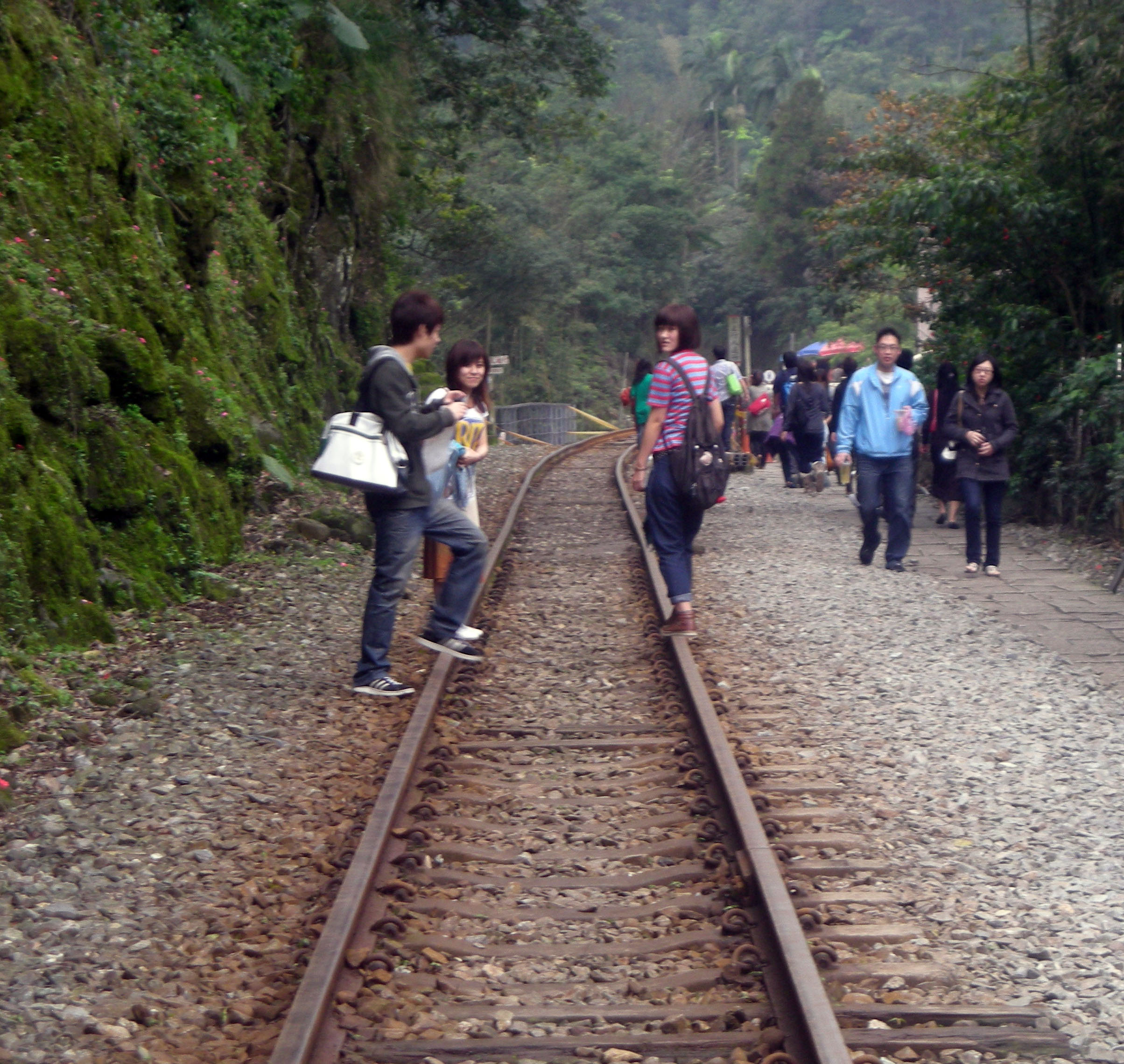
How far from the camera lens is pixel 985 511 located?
35.1ft

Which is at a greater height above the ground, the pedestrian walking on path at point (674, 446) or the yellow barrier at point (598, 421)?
the yellow barrier at point (598, 421)

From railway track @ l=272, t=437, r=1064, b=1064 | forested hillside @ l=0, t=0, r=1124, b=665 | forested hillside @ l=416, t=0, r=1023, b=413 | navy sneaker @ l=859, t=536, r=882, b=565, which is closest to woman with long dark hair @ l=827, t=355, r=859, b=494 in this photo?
navy sneaker @ l=859, t=536, r=882, b=565

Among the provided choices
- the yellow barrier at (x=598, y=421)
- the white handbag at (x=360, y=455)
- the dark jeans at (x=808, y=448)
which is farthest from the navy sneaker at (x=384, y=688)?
the yellow barrier at (x=598, y=421)

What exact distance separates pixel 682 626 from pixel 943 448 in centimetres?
543

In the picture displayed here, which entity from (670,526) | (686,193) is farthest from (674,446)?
(686,193)

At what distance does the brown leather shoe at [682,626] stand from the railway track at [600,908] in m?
0.96

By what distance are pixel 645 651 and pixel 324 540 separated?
4.64 metres

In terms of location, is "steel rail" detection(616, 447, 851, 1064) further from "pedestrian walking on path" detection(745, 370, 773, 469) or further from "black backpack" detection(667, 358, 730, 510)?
"pedestrian walking on path" detection(745, 370, 773, 469)

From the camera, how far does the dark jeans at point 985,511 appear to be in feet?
34.6

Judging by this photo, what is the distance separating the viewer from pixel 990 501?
1059 cm

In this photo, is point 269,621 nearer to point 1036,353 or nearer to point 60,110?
point 60,110

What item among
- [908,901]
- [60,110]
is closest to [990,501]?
[908,901]

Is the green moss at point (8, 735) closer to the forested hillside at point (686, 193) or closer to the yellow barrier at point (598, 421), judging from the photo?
the forested hillside at point (686, 193)

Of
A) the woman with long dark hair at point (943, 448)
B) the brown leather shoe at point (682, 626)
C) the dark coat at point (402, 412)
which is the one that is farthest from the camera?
the woman with long dark hair at point (943, 448)
